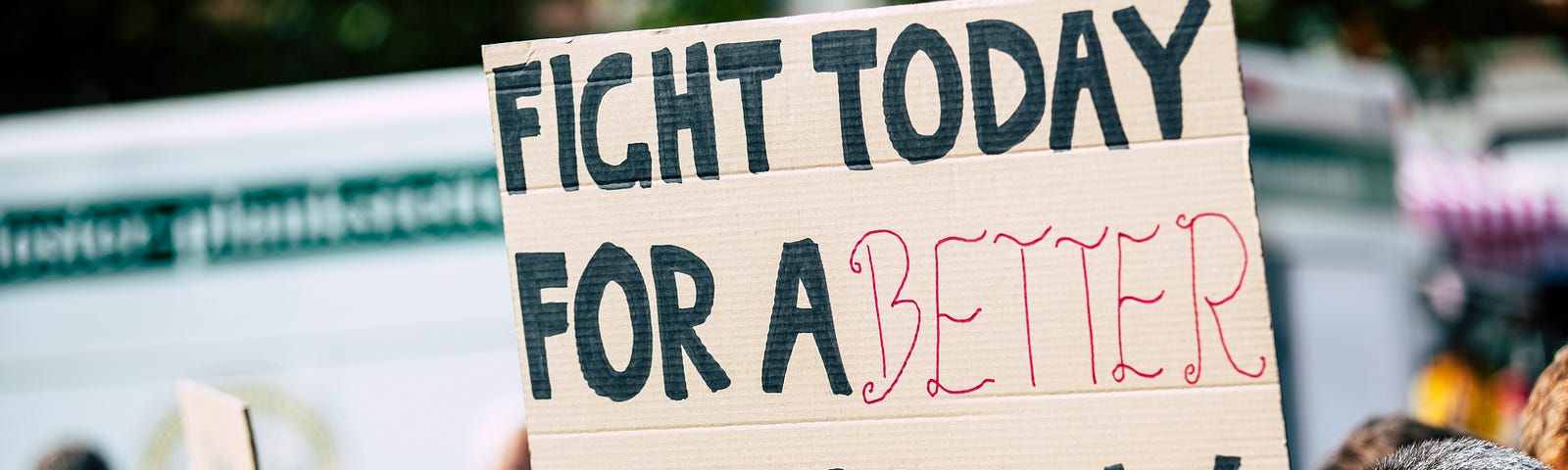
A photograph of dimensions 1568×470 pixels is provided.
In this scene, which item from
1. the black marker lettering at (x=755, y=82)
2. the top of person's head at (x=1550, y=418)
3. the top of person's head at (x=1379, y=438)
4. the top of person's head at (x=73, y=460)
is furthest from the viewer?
the top of person's head at (x=73, y=460)

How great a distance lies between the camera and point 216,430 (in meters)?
2.01

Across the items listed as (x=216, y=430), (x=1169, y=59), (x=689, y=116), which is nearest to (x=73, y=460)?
(x=216, y=430)

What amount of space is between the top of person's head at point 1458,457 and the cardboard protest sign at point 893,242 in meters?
0.26

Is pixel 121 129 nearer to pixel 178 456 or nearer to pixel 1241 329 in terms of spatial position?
pixel 178 456

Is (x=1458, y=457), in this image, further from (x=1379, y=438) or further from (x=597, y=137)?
(x=597, y=137)

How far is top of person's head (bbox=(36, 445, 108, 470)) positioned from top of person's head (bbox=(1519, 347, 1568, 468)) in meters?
3.04

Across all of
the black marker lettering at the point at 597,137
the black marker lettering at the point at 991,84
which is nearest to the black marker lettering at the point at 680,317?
the black marker lettering at the point at 597,137

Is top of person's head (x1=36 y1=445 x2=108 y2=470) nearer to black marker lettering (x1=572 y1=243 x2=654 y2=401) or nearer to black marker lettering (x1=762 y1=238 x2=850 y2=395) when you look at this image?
black marker lettering (x1=572 y1=243 x2=654 y2=401)

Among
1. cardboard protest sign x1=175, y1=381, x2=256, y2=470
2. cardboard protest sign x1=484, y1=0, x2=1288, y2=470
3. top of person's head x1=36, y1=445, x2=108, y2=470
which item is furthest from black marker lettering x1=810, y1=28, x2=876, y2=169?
top of person's head x1=36, y1=445, x2=108, y2=470

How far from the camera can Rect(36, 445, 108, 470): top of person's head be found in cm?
307

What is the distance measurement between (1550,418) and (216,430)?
201 centimetres

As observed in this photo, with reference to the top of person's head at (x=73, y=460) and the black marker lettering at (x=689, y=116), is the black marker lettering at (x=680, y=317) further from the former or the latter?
the top of person's head at (x=73, y=460)

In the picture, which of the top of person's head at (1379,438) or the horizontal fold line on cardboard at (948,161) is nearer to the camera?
the horizontal fold line on cardboard at (948,161)

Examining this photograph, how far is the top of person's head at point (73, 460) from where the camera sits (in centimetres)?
307
